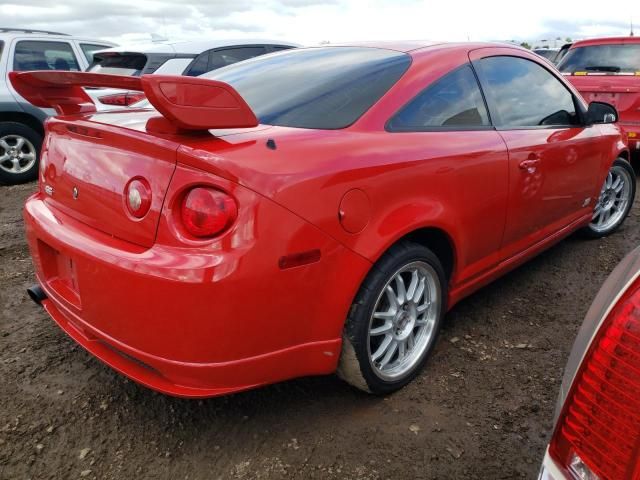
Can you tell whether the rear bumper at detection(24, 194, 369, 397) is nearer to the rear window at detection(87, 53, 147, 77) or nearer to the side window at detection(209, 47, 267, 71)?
the rear window at detection(87, 53, 147, 77)

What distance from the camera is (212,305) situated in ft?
5.32

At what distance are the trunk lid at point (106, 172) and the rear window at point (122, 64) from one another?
158 inches

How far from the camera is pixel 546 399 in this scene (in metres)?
2.29

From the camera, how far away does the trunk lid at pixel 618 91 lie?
5.74m

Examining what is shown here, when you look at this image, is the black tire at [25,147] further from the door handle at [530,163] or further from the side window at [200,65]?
the door handle at [530,163]

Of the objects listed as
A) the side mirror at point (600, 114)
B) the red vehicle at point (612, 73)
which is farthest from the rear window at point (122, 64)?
the red vehicle at point (612, 73)

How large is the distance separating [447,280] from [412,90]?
90cm

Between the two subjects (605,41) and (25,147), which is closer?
(25,147)

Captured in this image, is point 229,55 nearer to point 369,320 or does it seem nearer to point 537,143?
point 537,143

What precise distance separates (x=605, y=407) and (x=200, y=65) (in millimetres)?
5855

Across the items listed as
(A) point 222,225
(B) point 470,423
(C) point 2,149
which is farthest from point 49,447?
(C) point 2,149

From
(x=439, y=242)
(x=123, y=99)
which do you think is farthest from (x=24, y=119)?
(x=439, y=242)

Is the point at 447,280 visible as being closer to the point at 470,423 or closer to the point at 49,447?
the point at 470,423

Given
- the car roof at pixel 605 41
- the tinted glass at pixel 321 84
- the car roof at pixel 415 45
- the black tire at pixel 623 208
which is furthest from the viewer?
the car roof at pixel 605 41
